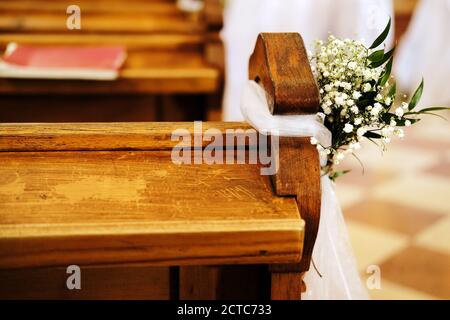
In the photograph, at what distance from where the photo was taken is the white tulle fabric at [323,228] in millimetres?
1198

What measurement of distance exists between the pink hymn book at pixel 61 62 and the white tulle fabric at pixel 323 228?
61.6 inches

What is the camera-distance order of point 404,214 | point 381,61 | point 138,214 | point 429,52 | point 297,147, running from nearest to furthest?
point 138,214 < point 297,147 < point 381,61 < point 404,214 < point 429,52

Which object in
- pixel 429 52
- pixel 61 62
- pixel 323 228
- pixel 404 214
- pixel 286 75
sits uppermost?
pixel 286 75

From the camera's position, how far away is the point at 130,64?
3016mm

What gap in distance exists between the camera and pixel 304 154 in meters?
1.20

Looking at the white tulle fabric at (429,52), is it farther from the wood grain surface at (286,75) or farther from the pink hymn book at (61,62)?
the wood grain surface at (286,75)

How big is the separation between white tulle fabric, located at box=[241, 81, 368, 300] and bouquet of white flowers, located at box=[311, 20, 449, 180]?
63mm

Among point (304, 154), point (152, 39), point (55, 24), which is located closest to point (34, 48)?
point (55, 24)

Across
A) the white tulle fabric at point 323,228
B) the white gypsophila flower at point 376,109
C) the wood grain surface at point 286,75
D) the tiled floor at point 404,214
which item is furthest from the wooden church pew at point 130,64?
the white gypsophila flower at point 376,109

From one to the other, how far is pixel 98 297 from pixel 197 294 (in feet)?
0.67

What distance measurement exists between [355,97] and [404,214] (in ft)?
7.56

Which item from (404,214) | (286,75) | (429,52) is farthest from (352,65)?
(429,52)

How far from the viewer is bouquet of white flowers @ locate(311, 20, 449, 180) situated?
127cm

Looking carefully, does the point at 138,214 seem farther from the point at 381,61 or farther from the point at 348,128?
the point at 381,61
